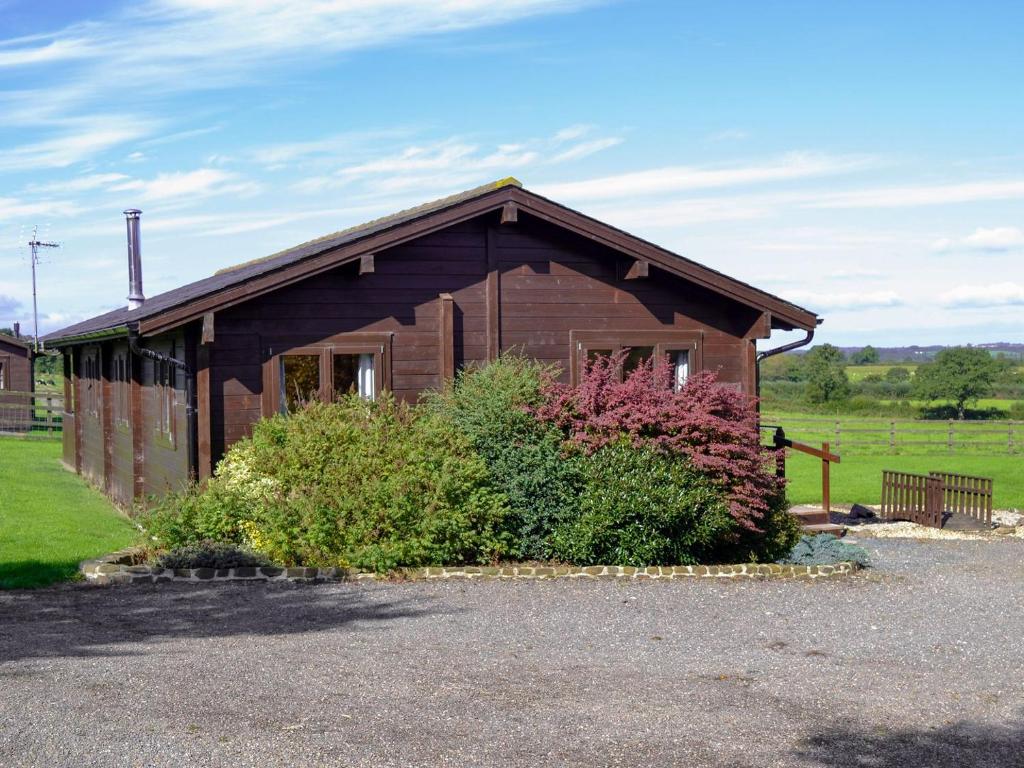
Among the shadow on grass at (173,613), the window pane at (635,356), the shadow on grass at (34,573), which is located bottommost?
the shadow on grass at (173,613)

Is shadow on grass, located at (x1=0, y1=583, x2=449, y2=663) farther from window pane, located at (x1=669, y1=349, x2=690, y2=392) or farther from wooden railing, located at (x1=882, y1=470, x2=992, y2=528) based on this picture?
wooden railing, located at (x1=882, y1=470, x2=992, y2=528)

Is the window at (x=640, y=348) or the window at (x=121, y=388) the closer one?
the window at (x=640, y=348)

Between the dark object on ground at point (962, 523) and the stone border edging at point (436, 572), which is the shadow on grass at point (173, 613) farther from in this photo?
Answer: the dark object on ground at point (962, 523)

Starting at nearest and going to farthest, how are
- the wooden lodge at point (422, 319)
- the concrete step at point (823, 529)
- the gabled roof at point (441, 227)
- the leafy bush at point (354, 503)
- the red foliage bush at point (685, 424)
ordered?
1. the leafy bush at point (354, 503)
2. the red foliage bush at point (685, 424)
3. the gabled roof at point (441, 227)
4. the wooden lodge at point (422, 319)
5. the concrete step at point (823, 529)

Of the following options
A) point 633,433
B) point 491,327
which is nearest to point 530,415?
point 633,433

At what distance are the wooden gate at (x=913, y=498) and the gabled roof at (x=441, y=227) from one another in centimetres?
457

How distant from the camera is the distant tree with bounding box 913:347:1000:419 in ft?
→ 224

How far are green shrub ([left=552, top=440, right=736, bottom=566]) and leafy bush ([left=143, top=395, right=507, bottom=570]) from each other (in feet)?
3.35

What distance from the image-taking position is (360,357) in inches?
669

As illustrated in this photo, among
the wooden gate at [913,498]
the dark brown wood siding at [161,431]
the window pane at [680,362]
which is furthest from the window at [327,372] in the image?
the wooden gate at [913,498]

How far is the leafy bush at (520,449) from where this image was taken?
14164mm

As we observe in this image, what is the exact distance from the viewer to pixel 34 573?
502 inches

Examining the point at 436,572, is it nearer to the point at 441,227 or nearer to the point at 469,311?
the point at 469,311

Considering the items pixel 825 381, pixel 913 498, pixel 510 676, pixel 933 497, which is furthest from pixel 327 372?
pixel 825 381
